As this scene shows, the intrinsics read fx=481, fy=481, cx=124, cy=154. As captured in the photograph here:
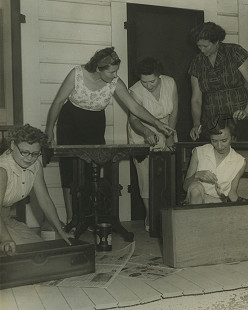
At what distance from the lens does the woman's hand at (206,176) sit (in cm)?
289

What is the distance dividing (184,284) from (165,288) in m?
0.11

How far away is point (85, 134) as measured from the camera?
3.49 m

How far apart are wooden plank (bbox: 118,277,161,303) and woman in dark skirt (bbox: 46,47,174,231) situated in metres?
1.14

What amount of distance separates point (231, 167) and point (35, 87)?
174cm

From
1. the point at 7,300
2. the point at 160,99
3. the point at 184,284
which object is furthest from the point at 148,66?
the point at 7,300

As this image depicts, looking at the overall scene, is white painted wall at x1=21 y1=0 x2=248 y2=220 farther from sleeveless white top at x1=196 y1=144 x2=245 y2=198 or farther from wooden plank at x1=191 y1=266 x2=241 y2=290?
wooden plank at x1=191 y1=266 x2=241 y2=290

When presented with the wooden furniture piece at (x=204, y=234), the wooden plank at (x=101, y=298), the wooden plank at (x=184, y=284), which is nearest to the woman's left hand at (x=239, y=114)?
the wooden furniture piece at (x=204, y=234)

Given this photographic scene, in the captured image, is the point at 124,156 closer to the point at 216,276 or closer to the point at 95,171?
the point at 95,171

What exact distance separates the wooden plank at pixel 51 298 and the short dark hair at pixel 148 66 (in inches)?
68.2

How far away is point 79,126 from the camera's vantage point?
11.2 feet

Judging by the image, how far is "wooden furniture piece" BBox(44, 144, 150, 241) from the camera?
117 inches

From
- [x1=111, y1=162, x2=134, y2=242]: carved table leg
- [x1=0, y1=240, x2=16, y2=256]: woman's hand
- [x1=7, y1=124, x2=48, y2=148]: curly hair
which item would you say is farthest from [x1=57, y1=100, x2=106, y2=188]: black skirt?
[x1=0, y1=240, x2=16, y2=256]: woman's hand

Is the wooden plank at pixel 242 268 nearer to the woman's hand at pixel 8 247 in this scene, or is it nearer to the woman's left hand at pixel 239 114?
the woman's left hand at pixel 239 114

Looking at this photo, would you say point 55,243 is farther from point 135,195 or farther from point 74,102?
point 135,195
